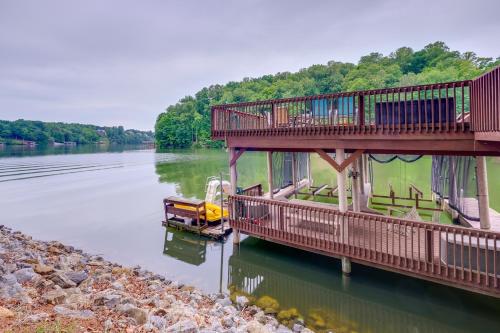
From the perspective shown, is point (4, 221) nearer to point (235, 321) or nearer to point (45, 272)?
point (45, 272)

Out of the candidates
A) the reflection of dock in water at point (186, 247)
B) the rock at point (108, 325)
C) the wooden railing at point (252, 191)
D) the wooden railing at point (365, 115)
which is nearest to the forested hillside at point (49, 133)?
the reflection of dock in water at point (186, 247)

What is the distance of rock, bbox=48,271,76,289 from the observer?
5.34 m

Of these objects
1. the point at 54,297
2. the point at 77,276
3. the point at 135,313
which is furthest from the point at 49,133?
the point at 135,313

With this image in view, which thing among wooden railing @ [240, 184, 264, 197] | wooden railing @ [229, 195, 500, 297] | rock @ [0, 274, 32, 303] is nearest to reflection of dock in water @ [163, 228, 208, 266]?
wooden railing @ [229, 195, 500, 297]

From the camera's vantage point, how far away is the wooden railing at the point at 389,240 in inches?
195

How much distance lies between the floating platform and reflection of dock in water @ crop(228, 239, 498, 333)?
73.8 inches

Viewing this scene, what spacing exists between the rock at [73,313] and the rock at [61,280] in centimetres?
150

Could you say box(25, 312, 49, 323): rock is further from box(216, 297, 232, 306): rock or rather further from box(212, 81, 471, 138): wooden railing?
box(212, 81, 471, 138): wooden railing

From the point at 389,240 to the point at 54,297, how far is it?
22.8 feet

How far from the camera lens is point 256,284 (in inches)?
279

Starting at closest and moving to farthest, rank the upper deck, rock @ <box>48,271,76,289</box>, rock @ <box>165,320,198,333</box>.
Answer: rock @ <box>165,320,198,333</box> → the upper deck → rock @ <box>48,271,76,289</box>

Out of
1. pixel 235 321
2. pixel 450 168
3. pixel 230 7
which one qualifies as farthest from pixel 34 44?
pixel 450 168

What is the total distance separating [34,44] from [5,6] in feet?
40.7

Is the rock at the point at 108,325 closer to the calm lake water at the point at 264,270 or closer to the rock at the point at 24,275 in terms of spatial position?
the rock at the point at 24,275
